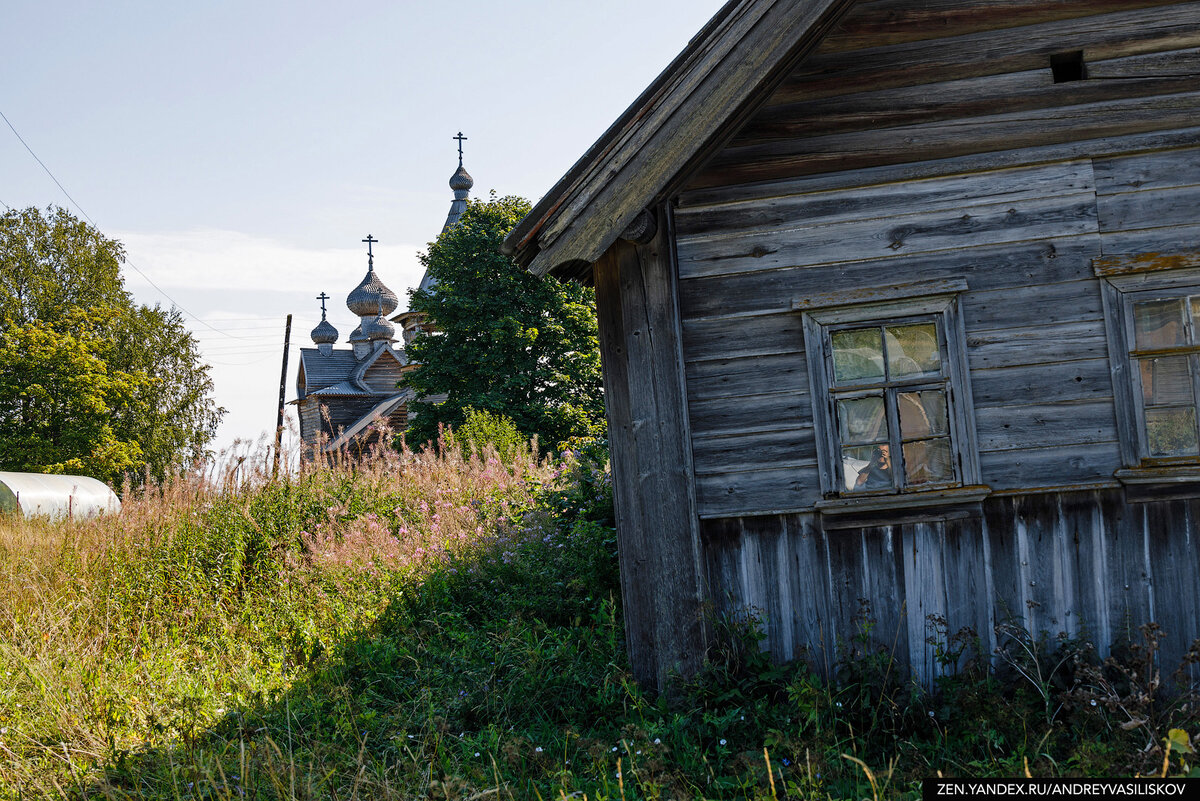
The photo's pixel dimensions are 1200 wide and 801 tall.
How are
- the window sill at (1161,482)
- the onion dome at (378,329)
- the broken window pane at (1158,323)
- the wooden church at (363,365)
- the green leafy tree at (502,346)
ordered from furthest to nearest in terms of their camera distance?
the onion dome at (378,329) < the wooden church at (363,365) < the green leafy tree at (502,346) < the broken window pane at (1158,323) < the window sill at (1161,482)

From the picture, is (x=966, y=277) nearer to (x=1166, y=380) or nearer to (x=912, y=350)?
(x=912, y=350)

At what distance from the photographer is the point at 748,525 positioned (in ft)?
16.7

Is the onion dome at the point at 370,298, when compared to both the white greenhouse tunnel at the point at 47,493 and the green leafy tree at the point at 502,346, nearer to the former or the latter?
the green leafy tree at the point at 502,346

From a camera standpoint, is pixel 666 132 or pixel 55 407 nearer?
pixel 666 132

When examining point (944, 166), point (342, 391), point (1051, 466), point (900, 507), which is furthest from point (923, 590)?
point (342, 391)

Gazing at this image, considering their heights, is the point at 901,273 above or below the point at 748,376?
above

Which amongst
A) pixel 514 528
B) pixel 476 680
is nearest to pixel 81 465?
pixel 514 528

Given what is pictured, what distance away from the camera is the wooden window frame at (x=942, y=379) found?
4816mm

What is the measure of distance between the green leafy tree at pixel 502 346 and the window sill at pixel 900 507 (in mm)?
18053

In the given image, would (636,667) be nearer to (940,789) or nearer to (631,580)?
(631,580)

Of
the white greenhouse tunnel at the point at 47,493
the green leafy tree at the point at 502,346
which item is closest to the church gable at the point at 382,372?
the green leafy tree at the point at 502,346

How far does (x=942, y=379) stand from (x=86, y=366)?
3069cm

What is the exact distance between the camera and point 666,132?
4.72 meters

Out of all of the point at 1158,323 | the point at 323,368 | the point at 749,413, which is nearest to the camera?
the point at 1158,323
